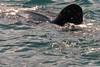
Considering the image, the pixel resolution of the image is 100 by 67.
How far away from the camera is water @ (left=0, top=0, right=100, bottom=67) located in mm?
8805

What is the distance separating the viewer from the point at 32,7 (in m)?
16.0

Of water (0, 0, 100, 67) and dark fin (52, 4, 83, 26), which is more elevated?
dark fin (52, 4, 83, 26)

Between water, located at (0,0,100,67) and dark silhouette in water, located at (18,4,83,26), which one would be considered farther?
dark silhouette in water, located at (18,4,83,26)

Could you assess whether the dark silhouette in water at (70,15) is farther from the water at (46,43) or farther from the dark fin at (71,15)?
the water at (46,43)

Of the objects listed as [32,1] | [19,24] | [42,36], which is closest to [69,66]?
[42,36]

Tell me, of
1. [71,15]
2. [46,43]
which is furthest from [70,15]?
[46,43]

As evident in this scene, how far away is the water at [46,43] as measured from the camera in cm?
880

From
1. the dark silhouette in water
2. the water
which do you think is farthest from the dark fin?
the water

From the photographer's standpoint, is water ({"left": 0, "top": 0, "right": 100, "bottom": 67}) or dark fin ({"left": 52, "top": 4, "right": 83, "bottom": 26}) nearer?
water ({"left": 0, "top": 0, "right": 100, "bottom": 67})

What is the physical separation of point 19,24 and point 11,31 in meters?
1.02

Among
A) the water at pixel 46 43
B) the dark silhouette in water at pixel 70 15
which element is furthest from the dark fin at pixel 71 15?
the water at pixel 46 43

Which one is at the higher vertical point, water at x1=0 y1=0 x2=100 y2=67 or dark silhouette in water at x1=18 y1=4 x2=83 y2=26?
dark silhouette in water at x1=18 y1=4 x2=83 y2=26

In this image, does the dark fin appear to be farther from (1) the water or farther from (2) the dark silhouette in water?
(1) the water

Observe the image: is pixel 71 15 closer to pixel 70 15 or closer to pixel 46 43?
pixel 70 15
